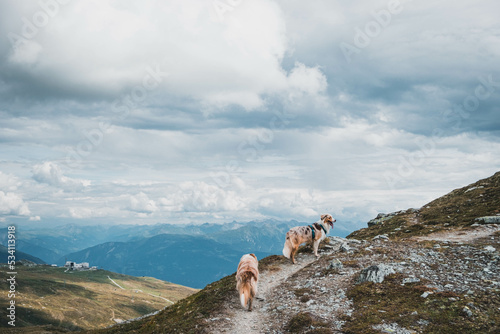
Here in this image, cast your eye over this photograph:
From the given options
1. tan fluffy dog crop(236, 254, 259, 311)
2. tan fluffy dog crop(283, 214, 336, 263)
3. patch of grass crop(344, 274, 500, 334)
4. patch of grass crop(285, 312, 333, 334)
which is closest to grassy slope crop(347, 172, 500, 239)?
tan fluffy dog crop(283, 214, 336, 263)

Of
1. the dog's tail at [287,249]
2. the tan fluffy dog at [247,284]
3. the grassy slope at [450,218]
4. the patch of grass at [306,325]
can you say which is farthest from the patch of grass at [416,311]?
the grassy slope at [450,218]

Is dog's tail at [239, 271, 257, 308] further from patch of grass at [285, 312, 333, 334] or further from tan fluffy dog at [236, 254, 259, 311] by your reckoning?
patch of grass at [285, 312, 333, 334]

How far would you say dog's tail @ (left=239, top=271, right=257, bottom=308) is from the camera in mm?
17188

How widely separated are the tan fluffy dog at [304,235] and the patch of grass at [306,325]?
10.2 metres

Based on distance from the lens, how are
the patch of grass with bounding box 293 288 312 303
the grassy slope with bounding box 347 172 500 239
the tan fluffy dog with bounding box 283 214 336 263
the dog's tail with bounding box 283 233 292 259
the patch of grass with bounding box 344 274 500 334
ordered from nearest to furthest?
1. the patch of grass with bounding box 344 274 500 334
2. the patch of grass with bounding box 293 288 312 303
3. the tan fluffy dog with bounding box 283 214 336 263
4. the dog's tail with bounding box 283 233 292 259
5. the grassy slope with bounding box 347 172 500 239

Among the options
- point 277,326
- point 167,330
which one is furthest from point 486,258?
point 167,330

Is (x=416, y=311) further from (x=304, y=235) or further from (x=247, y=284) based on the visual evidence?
(x=304, y=235)

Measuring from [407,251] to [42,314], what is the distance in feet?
776

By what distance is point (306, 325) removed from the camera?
46.6 feet

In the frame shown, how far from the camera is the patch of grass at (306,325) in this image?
43.8 ft

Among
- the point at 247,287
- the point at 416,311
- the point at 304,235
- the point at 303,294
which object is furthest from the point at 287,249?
the point at 416,311

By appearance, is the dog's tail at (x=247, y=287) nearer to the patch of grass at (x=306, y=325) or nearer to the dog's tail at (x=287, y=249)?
the patch of grass at (x=306, y=325)

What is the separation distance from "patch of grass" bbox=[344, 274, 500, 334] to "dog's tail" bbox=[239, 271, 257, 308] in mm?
5736

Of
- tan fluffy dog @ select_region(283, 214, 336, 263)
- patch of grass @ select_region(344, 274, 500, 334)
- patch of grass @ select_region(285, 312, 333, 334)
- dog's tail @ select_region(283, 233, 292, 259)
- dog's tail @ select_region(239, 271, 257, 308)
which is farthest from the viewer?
dog's tail @ select_region(283, 233, 292, 259)
